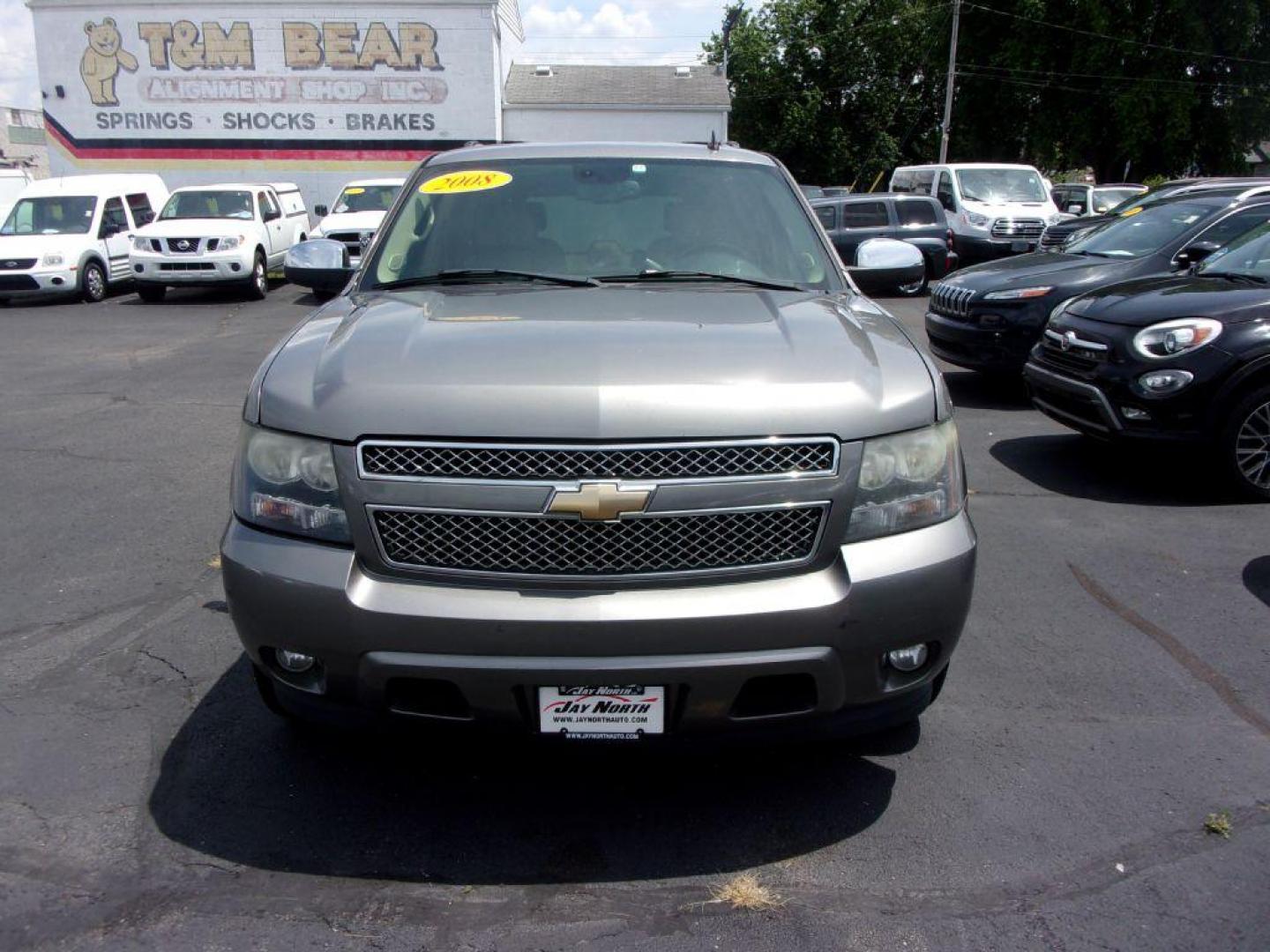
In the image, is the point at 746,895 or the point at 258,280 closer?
the point at 746,895

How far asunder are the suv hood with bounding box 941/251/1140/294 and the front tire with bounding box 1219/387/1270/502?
2868mm

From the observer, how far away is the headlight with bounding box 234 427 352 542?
107 inches

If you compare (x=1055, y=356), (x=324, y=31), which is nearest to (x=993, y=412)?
(x=1055, y=356)

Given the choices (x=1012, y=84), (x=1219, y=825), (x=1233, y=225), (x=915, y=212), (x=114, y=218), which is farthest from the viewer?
(x=1012, y=84)

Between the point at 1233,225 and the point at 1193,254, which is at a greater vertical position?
the point at 1233,225

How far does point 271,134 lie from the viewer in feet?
99.7

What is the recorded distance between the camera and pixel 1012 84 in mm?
39312

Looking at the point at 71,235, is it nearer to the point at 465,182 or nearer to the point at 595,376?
the point at 465,182

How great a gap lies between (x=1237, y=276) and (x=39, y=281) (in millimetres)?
16957

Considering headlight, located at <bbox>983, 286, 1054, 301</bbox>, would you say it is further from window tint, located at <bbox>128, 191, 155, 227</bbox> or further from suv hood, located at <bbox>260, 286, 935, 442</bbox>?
window tint, located at <bbox>128, 191, 155, 227</bbox>

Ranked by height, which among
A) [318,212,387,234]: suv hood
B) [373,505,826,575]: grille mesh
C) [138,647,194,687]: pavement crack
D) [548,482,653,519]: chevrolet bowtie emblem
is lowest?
[138,647,194,687]: pavement crack

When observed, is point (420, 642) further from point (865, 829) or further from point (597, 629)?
point (865, 829)

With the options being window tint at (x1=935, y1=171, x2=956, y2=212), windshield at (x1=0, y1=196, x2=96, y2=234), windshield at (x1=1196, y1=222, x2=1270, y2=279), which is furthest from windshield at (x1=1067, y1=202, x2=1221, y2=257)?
windshield at (x1=0, y1=196, x2=96, y2=234)

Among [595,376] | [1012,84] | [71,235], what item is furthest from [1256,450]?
[1012,84]
